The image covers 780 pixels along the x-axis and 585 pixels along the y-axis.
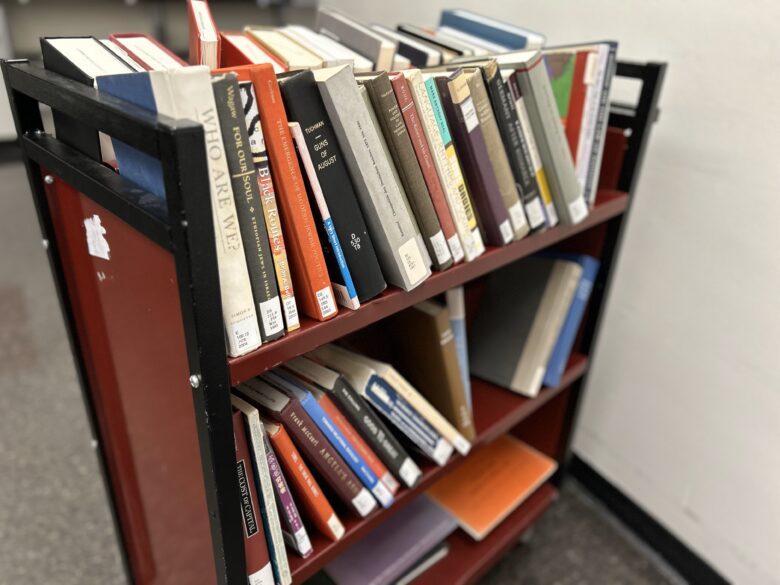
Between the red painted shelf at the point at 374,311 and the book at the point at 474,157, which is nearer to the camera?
the red painted shelf at the point at 374,311

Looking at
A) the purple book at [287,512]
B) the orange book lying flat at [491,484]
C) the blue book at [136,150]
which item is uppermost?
the blue book at [136,150]

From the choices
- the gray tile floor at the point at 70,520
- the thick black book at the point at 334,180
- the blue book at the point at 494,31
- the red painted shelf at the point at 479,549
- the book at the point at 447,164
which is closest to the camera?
the thick black book at the point at 334,180

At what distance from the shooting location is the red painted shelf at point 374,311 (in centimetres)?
61

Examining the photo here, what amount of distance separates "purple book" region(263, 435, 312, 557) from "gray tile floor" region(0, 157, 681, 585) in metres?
0.70

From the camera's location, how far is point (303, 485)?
756 mm

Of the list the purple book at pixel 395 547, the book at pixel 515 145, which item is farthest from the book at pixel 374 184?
the purple book at pixel 395 547

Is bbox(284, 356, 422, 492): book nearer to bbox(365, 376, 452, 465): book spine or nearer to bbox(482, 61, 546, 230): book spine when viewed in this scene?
bbox(365, 376, 452, 465): book spine

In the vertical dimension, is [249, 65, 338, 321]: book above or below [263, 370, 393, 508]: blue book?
above

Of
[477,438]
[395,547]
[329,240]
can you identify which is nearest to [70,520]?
[395,547]

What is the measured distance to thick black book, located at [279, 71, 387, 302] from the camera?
0.61m

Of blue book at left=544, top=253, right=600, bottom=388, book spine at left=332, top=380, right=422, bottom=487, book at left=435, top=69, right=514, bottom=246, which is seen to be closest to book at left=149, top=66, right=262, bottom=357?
book spine at left=332, top=380, right=422, bottom=487

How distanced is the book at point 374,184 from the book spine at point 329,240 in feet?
0.15

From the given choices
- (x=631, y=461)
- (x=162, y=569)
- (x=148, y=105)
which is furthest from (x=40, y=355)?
(x=631, y=461)

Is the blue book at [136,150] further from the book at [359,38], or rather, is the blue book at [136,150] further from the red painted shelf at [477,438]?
the red painted shelf at [477,438]
